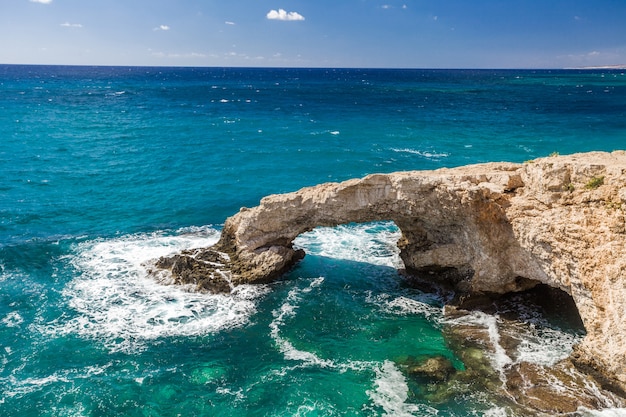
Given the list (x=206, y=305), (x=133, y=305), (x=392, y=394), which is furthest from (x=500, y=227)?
(x=133, y=305)

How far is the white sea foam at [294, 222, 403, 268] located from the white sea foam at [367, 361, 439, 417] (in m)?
9.13

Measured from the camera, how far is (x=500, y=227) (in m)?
19.6

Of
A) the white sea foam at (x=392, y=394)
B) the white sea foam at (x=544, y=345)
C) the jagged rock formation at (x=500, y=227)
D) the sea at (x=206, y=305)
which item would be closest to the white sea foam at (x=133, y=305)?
the sea at (x=206, y=305)

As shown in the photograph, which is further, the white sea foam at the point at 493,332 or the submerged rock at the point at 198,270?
the submerged rock at the point at 198,270

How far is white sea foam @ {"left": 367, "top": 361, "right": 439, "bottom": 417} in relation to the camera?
1520cm

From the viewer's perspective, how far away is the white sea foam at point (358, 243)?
27.0 m

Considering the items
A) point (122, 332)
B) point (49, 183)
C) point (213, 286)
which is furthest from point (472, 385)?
point (49, 183)

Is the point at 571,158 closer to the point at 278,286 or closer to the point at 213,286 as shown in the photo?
the point at 278,286

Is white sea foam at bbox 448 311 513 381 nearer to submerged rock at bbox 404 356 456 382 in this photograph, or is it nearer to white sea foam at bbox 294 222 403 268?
submerged rock at bbox 404 356 456 382

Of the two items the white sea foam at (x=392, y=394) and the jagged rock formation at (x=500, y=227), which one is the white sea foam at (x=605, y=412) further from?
the white sea foam at (x=392, y=394)

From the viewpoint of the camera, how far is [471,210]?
1978cm

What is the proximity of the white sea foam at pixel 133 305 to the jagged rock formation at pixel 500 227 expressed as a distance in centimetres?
238

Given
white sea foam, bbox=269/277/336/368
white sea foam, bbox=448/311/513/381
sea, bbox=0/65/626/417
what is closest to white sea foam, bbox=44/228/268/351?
sea, bbox=0/65/626/417

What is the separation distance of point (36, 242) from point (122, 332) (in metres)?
13.7
